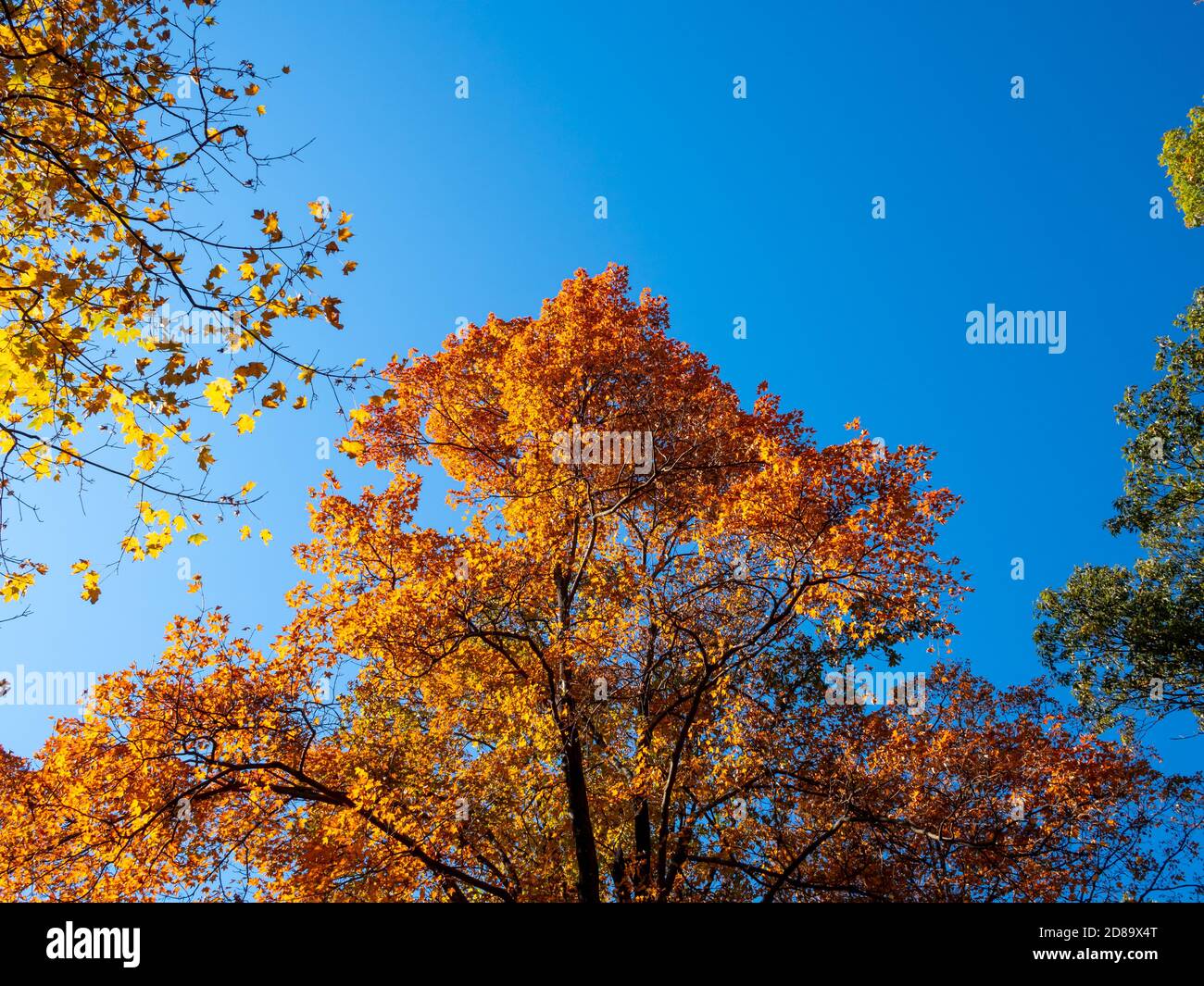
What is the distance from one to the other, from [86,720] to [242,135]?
8410 millimetres

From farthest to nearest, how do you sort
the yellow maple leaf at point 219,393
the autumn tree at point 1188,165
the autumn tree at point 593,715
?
the autumn tree at point 1188,165
the autumn tree at point 593,715
the yellow maple leaf at point 219,393

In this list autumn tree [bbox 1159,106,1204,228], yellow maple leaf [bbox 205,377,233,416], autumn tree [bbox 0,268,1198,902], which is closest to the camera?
yellow maple leaf [bbox 205,377,233,416]

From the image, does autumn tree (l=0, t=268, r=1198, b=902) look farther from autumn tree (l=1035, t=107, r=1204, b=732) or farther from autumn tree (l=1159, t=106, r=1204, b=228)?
autumn tree (l=1159, t=106, r=1204, b=228)

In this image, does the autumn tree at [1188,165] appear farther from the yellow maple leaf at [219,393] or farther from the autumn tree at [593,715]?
the yellow maple leaf at [219,393]

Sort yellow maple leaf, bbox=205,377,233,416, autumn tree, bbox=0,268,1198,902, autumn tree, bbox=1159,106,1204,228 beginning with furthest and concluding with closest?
autumn tree, bbox=1159,106,1204,228
autumn tree, bbox=0,268,1198,902
yellow maple leaf, bbox=205,377,233,416

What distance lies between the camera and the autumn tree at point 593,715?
10.5 m

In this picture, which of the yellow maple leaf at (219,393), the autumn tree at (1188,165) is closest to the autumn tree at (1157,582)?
the autumn tree at (1188,165)

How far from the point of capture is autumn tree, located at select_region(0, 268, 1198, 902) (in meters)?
10.5

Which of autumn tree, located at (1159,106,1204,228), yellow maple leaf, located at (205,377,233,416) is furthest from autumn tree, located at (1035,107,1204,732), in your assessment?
yellow maple leaf, located at (205,377,233,416)

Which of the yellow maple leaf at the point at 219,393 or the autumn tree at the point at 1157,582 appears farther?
the autumn tree at the point at 1157,582

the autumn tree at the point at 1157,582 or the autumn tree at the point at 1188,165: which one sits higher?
the autumn tree at the point at 1188,165

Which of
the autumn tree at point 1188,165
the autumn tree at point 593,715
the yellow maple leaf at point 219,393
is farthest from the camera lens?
the autumn tree at point 1188,165

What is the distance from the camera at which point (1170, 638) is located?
1658 cm

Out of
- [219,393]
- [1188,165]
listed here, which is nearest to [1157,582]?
[1188,165]
